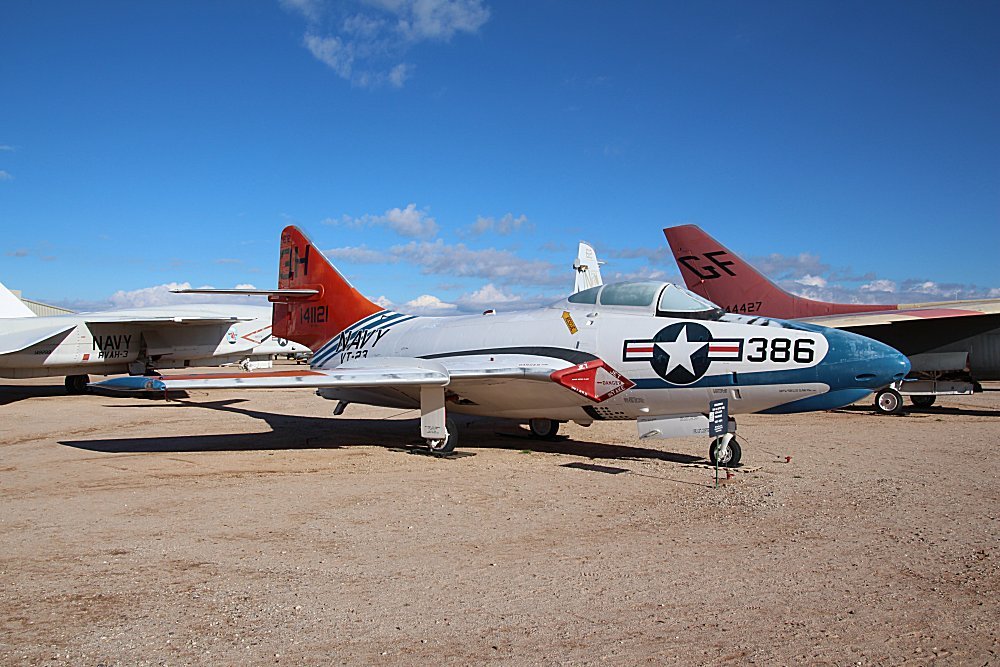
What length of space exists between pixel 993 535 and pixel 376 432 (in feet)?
34.4

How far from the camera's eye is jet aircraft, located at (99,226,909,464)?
891cm

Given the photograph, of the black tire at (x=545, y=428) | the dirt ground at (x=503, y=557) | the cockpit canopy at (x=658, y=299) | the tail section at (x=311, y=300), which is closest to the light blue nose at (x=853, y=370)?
the dirt ground at (x=503, y=557)

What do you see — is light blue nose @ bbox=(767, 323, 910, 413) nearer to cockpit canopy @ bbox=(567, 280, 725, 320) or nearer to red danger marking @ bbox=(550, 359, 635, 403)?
cockpit canopy @ bbox=(567, 280, 725, 320)

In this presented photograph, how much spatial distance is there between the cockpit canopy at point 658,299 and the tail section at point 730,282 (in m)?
10.1

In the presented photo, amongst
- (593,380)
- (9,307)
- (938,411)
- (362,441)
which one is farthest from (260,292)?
(9,307)

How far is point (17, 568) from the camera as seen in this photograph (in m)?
5.30

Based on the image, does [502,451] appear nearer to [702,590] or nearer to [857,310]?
[702,590]

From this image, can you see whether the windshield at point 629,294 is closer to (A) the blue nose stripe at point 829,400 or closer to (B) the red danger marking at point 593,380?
(B) the red danger marking at point 593,380

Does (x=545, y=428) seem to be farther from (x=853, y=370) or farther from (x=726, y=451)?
(x=853, y=370)

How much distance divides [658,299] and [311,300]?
800 cm

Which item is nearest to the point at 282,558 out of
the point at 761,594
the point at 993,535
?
the point at 761,594

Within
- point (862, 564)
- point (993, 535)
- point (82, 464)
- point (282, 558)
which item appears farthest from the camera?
point (82, 464)

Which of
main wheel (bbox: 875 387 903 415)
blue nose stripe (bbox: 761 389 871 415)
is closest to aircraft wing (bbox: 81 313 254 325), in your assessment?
main wheel (bbox: 875 387 903 415)

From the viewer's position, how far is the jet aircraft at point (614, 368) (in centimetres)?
891
